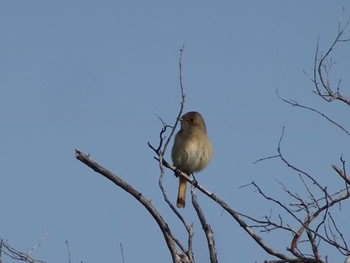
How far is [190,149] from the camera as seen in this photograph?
33.2ft

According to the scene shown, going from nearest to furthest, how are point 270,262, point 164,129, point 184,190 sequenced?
point 270,262 < point 164,129 < point 184,190

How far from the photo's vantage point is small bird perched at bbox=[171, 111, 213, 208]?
10141 mm

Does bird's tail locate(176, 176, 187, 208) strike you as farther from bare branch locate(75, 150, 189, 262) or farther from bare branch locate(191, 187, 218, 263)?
bare branch locate(75, 150, 189, 262)

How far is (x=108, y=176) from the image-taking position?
18.8 ft

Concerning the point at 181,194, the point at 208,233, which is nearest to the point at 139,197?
the point at 208,233

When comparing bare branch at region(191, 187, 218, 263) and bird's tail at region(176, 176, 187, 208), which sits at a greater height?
bird's tail at region(176, 176, 187, 208)

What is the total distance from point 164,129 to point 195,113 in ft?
14.9

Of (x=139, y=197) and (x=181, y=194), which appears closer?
(x=139, y=197)

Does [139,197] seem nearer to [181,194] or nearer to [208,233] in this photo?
[208,233]

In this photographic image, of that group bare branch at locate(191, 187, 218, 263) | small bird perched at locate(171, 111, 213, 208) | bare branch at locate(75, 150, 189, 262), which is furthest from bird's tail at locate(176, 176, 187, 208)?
bare branch at locate(75, 150, 189, 262)

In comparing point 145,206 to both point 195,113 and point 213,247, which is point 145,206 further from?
point 195,113

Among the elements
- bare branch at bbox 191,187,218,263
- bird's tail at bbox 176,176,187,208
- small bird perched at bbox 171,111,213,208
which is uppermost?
small bird perched at bbox 171,111,213,208

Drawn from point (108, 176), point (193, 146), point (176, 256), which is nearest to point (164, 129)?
point (108, 176)

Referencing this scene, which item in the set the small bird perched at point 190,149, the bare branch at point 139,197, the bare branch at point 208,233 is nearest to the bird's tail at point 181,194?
the small bird perched at point 190,149
